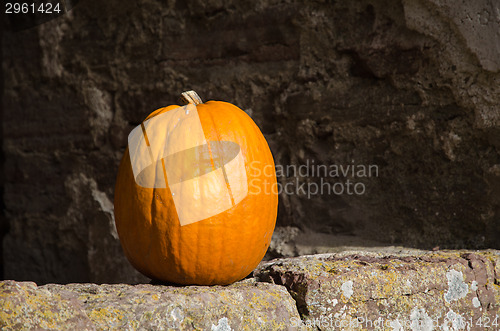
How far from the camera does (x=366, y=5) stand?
73.6 inches

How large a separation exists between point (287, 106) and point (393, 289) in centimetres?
91

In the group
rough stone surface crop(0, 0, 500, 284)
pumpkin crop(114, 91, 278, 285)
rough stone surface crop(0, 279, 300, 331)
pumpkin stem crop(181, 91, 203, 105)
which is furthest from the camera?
rough stone surface crop(0, 0, 500, 284)

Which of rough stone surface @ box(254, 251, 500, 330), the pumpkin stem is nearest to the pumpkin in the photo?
the pumpkin stem

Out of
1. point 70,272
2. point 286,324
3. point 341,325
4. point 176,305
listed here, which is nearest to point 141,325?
point 176,305

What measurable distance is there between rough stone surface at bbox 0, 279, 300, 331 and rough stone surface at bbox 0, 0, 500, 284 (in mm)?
777

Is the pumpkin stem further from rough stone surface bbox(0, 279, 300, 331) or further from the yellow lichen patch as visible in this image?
the yellow lichen patch

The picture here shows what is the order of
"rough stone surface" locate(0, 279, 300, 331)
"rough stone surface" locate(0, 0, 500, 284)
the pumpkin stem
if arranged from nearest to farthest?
"rough stone surface" locate(0, 279, 300, 331), the pumpkin stem, "rough stone surface" locate(0, 0, 500, 284)

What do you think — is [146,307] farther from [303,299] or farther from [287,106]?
[287,106]

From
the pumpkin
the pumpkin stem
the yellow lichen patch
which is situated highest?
the pumpkin stem

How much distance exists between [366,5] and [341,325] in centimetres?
115

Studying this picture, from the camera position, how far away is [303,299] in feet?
4.08

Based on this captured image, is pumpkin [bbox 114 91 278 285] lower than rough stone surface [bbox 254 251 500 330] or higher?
higher

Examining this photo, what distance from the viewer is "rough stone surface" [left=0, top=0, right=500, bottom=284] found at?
1.74m

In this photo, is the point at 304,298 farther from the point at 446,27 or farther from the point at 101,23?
the point at 101,23
